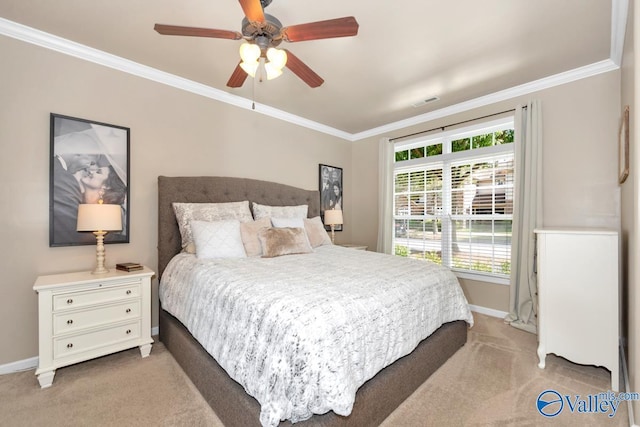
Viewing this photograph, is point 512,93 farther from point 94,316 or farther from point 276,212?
point 94,316

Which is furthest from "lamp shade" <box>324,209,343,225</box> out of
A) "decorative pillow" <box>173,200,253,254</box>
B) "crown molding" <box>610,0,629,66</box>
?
"crown molding" <box>610,0,629,66</box>

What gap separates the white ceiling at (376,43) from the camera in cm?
195

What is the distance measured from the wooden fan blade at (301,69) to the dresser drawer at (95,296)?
209 centimetres

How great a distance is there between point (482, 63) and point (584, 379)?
2731mm

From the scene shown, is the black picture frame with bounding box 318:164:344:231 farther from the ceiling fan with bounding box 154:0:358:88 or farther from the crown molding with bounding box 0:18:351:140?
the ceiling fan with bounding box 154:0:358:88

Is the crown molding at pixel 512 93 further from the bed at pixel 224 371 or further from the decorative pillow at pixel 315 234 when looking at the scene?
the bed at pixel 224 371

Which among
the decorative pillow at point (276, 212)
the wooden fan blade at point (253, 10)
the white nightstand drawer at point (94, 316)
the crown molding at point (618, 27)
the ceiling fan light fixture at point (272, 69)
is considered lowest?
the white nightstand drawer at point (94, 316)

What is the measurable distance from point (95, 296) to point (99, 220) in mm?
569

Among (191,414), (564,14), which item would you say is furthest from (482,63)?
(191,414)

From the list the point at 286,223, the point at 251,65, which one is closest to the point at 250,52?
the point at 251,65

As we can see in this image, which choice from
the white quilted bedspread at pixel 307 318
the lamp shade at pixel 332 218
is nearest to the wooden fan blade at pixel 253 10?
the white quilted bedspread at pixel 307 318

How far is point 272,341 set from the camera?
1292 millimetres

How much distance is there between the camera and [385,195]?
4328 millimetres

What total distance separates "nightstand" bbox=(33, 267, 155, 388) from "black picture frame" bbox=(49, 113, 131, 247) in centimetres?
40
